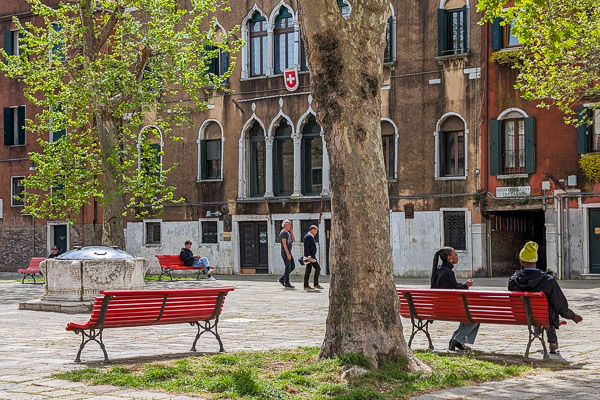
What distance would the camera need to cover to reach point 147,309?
11.7m

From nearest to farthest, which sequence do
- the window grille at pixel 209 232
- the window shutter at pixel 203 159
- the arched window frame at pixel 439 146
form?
the arched window frame at pixel 439 146
the window grille at pixel 209 232
the window shutter at pixel 203 159

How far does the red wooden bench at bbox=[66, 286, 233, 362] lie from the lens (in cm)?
1121

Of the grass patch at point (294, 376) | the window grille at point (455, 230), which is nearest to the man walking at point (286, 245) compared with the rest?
the window grille at point (455, 230)

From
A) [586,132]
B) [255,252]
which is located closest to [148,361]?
[586,132]

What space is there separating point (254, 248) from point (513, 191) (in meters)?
10.5

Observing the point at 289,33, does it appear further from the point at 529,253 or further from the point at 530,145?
the point at 529,253

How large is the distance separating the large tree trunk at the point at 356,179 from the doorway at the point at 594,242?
→ 20939 millimetres

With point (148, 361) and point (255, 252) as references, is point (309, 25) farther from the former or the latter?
point (255, 252)

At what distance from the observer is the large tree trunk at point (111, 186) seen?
30.1 metres

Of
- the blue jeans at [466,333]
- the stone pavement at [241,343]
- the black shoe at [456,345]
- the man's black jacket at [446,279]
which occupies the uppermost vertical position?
the man's black jacket at [446,279]

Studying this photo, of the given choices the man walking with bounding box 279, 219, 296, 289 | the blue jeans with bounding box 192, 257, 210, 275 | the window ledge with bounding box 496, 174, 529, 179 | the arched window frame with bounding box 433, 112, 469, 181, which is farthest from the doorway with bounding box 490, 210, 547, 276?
the blue jeans with bounding box 192, 257, 210, 275

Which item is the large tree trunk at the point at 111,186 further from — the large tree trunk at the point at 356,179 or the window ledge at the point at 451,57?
the large tree trunk at the point at 356,179

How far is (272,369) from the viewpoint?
32.8ft

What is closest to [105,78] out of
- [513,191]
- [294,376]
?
[513,191]
